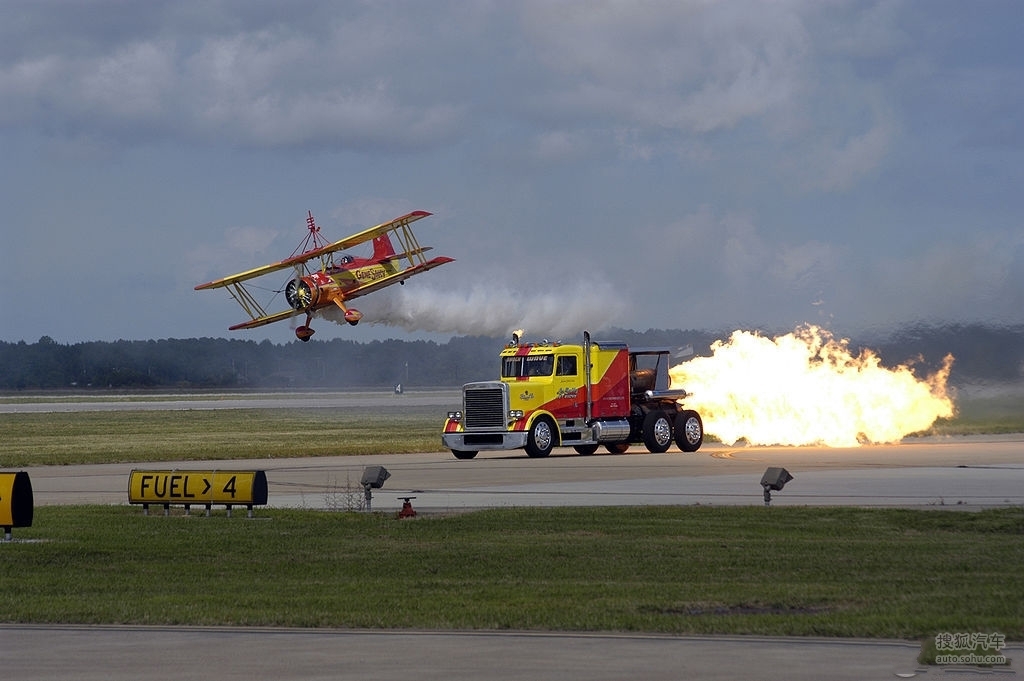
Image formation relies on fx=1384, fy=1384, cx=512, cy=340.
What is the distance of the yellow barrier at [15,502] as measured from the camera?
20.7 metres

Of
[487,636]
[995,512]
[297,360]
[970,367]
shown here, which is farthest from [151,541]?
[297,360]

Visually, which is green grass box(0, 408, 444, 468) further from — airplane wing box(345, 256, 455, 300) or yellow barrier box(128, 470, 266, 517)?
yellow barrier box(128, 470, 266, 517)

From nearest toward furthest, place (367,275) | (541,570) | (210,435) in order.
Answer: (541,570), (210,435), (367,275)

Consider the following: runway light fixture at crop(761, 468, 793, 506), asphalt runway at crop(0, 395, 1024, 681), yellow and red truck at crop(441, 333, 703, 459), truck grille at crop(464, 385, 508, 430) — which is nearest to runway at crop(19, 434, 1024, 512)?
asphalt runway at crop(0, 395, 1024, 681)

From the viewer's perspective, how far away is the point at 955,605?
14.0m

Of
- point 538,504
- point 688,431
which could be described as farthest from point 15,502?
point 688,431

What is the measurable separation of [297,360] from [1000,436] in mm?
143865

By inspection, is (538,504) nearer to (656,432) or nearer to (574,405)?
(574,405)

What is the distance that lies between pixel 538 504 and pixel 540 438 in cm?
1685

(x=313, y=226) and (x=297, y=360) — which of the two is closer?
(x=313, y=226)

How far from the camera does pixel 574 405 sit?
44.9 metres

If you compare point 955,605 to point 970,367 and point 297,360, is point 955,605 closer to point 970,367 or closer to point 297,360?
point 970,367

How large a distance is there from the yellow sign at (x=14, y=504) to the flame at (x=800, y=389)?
104 feet

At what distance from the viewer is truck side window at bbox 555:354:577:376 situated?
147 feet
